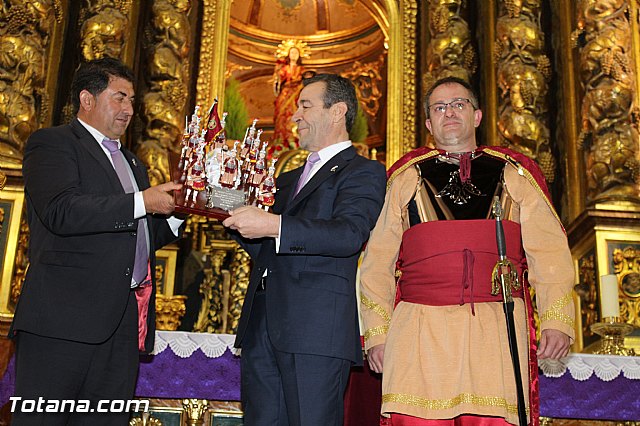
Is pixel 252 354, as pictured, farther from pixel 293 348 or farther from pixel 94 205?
pixel 94 205

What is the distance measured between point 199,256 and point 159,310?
0.72 m

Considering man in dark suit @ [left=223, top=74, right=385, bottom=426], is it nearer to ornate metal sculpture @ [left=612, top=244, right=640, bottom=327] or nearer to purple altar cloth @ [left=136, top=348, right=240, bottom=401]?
purple altar cloth @ [left=136, top=348, right=240, bottom=401]

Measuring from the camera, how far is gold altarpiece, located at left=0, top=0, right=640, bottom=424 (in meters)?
5.56

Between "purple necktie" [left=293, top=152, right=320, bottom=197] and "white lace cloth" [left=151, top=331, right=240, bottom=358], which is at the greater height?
"purple necktie" [left=293, top=152, right=320, bottom=197]

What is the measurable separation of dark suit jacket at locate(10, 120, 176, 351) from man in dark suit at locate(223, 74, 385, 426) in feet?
1.35

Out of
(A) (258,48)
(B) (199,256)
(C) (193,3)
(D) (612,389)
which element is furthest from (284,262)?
(A) (258,48)

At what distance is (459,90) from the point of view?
3.20m

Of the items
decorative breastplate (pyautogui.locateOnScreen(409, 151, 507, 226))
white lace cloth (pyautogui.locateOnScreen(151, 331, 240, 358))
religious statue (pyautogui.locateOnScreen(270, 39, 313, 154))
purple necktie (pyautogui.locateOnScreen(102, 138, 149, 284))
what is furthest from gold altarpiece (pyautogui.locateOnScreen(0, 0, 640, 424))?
decorative breastplate (pyautogui.locateOnScreen(409, 151, 507, 226))

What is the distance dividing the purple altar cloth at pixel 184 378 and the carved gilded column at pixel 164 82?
8.48 ft

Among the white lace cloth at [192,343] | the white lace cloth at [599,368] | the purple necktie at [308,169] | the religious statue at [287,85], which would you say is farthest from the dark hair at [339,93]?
the religious statue at [287,85]

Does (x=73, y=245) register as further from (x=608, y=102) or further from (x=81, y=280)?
(x=608, y=102)

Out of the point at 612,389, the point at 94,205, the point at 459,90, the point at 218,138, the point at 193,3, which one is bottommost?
the point at 612,389

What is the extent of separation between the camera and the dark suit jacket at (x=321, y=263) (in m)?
2.65

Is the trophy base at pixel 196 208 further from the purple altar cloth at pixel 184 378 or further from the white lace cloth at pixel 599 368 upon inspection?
the white lace cloth at pixel 599 368
